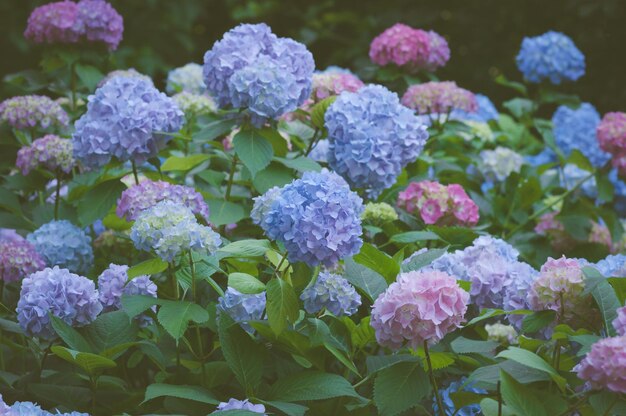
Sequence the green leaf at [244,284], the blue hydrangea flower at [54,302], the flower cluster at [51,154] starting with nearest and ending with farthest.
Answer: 1. the green leaf at [244,284]
2. the blue hydrangea flower at [54,302]
3. the flower cluster at [51,154]

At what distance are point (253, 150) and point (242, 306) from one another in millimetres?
449

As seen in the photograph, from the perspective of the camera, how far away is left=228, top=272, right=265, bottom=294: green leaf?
A: 163 centimetres

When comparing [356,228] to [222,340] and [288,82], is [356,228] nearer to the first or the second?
[222,340]

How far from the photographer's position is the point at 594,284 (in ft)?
5.27

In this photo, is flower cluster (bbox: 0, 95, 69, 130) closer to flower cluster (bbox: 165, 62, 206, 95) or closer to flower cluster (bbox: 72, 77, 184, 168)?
flower cluster (bbox: 72, 77, 184, 168)

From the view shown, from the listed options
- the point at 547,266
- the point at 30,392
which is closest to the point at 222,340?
the point at 30,392

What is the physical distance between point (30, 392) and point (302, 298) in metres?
0.56

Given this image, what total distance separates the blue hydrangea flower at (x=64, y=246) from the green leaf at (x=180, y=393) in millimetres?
629

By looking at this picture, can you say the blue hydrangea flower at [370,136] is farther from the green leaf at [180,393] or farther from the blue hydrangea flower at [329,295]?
the green leaf at [180,393]

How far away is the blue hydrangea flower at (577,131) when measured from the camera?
149 inches

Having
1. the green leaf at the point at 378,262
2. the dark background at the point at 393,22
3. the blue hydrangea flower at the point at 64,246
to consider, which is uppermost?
the green leaf at the point at 378,262

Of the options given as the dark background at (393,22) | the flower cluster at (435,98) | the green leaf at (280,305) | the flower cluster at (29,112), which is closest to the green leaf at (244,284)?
the green leaf at (280,305)

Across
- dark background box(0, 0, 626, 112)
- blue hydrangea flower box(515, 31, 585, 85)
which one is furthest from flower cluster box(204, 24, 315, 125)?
dark background box(0, 0, 626, 112)

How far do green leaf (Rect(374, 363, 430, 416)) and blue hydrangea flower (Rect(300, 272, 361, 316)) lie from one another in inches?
6.1
